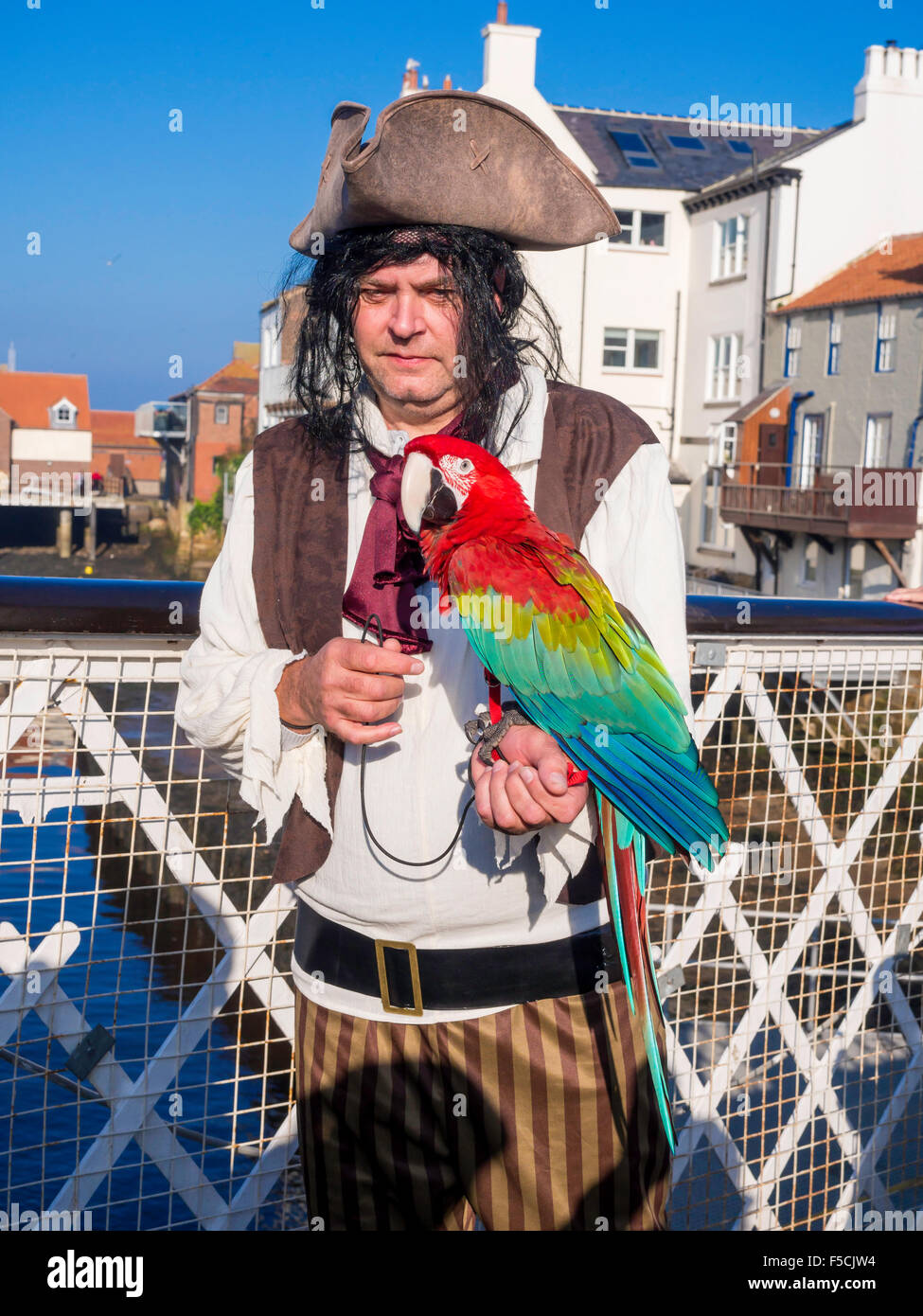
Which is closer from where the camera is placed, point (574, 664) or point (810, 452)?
point (574, 664)

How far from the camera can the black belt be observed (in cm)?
164

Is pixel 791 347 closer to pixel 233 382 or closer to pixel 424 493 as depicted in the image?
pixel 424 493

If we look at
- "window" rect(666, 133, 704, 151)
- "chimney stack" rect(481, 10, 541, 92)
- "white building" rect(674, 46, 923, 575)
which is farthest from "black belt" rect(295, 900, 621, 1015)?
"window" rect(666, 133, 704, 151)

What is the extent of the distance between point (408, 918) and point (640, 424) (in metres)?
0.82

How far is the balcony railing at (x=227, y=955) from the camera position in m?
1.97

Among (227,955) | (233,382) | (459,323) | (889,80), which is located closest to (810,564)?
(889,80)

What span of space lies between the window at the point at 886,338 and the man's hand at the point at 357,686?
19.2 m

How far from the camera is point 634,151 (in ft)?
79.4

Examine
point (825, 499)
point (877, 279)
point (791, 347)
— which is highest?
point (877, 279)

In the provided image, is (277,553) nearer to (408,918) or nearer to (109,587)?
(109,587)

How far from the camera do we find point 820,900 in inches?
105

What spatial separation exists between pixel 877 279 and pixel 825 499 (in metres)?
4.02

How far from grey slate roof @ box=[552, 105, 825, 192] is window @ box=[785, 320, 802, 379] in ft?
13.3

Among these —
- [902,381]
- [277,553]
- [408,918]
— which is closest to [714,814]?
[408,918]
